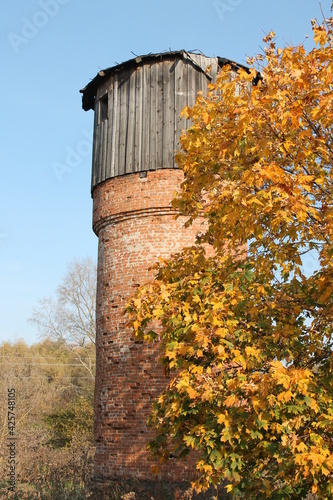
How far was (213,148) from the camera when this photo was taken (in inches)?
273

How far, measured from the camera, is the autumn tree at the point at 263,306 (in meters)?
5.59

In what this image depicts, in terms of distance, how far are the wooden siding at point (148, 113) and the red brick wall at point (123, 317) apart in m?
0.40

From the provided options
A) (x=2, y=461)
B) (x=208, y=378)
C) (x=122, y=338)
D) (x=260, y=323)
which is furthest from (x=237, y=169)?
(x=2, y=461)

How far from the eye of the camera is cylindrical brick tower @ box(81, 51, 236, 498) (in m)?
11.0

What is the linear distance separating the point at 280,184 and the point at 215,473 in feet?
10.7

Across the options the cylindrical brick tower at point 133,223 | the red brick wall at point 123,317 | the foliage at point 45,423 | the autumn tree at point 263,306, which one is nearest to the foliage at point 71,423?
the foliage at point 45,423

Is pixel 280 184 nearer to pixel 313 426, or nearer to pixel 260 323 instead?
pixel 260 323

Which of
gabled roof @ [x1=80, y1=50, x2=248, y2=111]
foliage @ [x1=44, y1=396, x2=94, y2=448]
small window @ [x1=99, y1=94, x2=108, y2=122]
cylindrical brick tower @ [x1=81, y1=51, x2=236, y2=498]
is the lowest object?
foliage @ [x1=44, y1=396, x2=94, y2=448]

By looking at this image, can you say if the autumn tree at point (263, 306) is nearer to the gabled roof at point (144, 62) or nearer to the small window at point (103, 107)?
the gabled roof at point (144, 62)

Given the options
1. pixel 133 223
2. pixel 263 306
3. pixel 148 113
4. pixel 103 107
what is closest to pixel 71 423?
pixel 133 223

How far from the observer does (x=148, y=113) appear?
12.6 meters

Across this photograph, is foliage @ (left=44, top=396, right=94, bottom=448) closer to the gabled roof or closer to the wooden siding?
the wooden siding

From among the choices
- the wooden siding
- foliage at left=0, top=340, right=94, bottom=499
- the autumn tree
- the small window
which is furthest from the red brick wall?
the autumn tree

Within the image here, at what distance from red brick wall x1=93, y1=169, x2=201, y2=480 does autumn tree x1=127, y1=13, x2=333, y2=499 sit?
13.1ft
